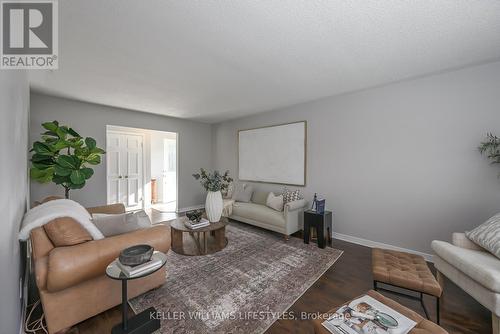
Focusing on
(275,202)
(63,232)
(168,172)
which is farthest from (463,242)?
(168,172)

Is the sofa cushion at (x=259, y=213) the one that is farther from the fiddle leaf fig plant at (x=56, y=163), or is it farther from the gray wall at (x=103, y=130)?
the fiddle leaf fig plant at (x=56, y=163)

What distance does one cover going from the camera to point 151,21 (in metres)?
1.67

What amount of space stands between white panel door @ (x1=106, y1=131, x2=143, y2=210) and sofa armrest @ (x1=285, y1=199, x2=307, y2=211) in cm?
424

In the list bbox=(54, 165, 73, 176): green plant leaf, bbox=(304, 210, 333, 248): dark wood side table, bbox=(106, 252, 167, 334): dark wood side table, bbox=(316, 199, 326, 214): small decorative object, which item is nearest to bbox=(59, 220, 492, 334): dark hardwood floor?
bbox=(106, 252, 167, 334): dark wood side table

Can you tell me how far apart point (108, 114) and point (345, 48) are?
449 centimetres

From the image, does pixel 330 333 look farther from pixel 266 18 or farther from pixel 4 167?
pixel 266 18

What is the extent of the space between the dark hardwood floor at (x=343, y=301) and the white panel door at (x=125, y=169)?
3.92 m

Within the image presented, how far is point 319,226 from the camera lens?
10.1 feet

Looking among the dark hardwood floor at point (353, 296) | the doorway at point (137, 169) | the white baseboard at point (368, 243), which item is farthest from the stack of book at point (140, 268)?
the doorway at point (137, 169)

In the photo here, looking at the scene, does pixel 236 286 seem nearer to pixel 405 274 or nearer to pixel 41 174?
pixel 405 274

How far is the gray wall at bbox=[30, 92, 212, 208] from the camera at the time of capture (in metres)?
3.52

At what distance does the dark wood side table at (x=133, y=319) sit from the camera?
1388 millimetres

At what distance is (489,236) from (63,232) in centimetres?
359

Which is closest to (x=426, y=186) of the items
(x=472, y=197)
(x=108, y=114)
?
(x=472, y=197)
